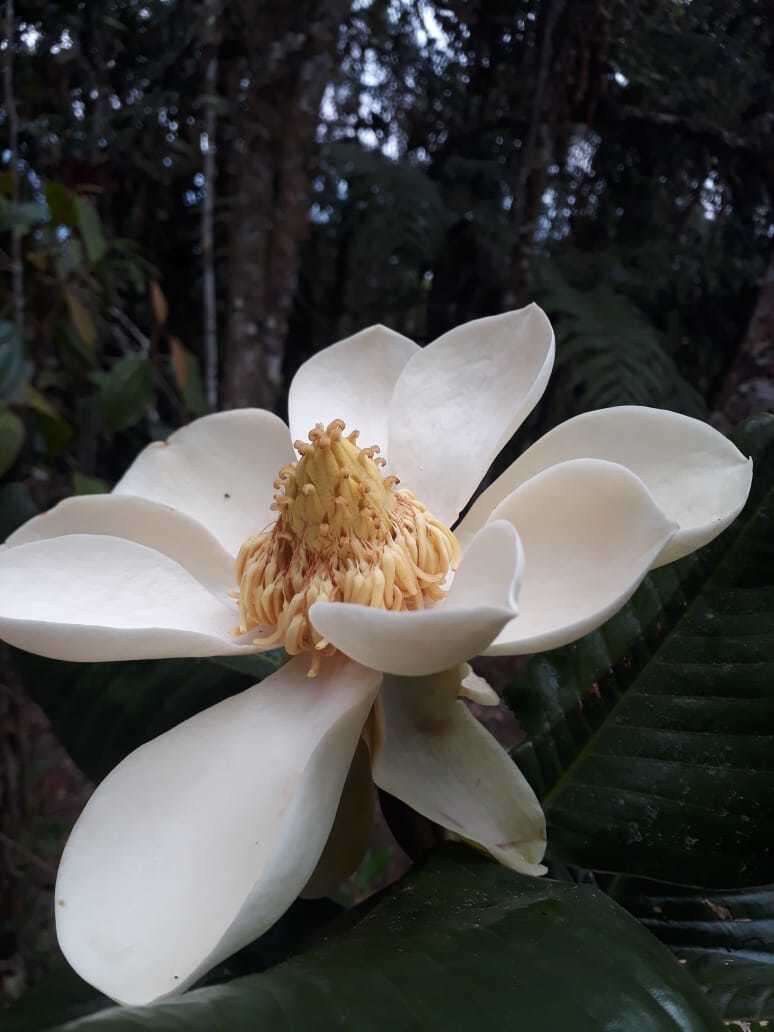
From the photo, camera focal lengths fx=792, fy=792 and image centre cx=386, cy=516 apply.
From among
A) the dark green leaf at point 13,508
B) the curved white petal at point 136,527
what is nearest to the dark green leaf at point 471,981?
the curved white petal at point 136,527

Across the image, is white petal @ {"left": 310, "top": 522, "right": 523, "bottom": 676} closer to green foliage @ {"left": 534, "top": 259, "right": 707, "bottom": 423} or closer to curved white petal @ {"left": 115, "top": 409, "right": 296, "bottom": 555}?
curved white petal @ {"left": 115, "top": 409, "right": 296, "bottom": 555}

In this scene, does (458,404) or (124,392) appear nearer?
(458,404)

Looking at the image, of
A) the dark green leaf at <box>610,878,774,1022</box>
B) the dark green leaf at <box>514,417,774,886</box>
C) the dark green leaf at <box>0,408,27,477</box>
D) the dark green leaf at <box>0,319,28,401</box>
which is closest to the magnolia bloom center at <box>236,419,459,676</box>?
the dark green leaf at <box>514,417,774,886</box>

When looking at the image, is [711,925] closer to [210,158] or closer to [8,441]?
[8,441]

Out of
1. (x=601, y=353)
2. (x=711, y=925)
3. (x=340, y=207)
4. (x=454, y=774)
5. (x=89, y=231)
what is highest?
(x=340, y=207)

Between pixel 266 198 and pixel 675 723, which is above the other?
pixel 266 198

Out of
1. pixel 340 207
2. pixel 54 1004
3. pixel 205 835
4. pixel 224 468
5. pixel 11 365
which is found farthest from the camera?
pixel 340 207

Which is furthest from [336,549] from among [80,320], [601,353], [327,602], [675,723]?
[601,353]
